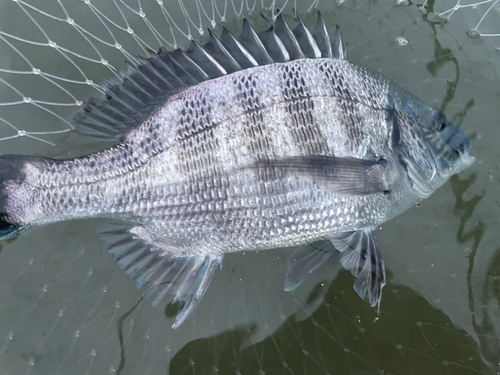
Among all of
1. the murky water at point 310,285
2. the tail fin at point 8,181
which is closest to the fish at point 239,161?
the tail fin at point 8,181

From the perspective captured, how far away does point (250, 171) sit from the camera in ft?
4.45

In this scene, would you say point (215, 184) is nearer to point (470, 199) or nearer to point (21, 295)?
point (21, 295)

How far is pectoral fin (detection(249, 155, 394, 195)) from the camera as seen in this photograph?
53.1 inches

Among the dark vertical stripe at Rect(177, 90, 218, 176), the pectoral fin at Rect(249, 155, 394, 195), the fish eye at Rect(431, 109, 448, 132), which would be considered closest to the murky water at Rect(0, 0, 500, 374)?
the fish eye at Rect(431, 109, 448, 132)

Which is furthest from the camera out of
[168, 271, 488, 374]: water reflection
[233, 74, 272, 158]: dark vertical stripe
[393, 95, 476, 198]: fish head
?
[168, 271, 488, 374]: water reflection

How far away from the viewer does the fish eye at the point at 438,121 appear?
1.51 meters

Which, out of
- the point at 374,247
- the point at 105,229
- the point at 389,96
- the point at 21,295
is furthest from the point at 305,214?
the point at 21,295

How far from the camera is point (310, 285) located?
1.76 m

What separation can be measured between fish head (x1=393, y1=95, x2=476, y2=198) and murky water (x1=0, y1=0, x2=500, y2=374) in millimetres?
332

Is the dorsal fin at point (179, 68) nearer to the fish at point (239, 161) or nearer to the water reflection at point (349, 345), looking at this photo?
the fish at point (239, 161)

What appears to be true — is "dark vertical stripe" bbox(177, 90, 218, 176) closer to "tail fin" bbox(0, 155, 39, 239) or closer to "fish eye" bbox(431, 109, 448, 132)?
"tail fin" bbox(0, 155, 39, 239)

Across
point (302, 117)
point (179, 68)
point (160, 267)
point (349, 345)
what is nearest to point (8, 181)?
point (160, 267)

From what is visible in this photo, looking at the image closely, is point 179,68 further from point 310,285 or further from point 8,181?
point 310,285

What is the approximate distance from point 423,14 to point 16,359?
3.09m
